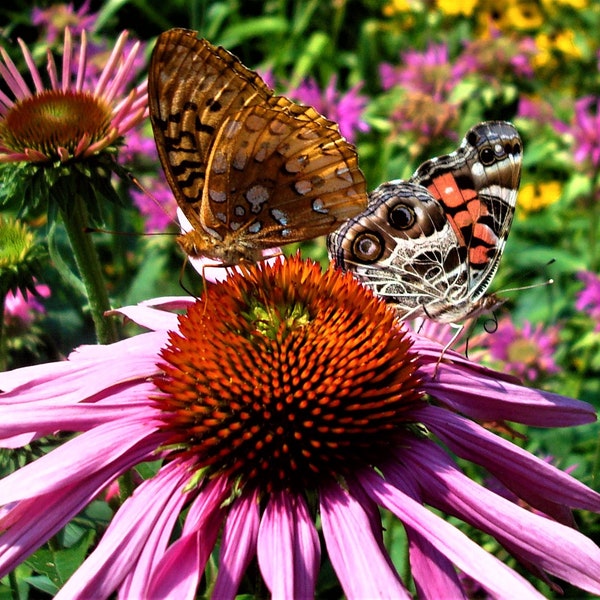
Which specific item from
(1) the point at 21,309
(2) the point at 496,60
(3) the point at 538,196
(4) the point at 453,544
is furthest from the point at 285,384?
(3) the point at 538,196

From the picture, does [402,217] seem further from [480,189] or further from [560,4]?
[560,4]

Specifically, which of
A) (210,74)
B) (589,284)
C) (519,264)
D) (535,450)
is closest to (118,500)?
(210,74)

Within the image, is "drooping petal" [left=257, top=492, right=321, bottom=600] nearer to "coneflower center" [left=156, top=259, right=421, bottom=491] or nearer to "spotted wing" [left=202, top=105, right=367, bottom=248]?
"coneflower center" [left=156, top=259, right=421, bottom=491]

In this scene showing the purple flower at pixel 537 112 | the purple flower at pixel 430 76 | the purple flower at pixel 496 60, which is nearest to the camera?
the purple flower at pixel 430 76

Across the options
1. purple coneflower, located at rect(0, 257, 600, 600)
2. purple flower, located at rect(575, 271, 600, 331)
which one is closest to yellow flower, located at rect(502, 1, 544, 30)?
purple flower, located at rect(575, 271, 600, 331)

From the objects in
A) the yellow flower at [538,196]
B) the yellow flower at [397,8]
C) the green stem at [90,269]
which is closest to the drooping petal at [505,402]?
the green stem at [90,269]

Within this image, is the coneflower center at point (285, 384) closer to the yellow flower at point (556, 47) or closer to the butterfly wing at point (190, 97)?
the butterfly wing at point (190, 97)
